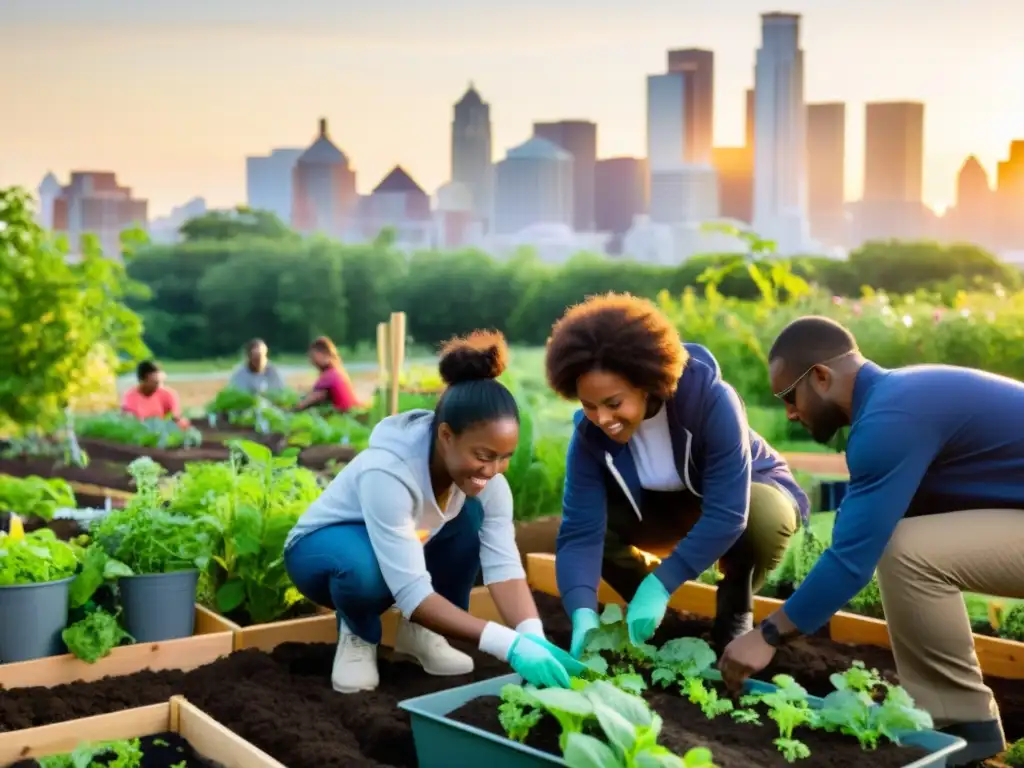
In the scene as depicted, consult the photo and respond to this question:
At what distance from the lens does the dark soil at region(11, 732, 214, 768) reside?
2639mm

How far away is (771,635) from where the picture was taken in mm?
2426

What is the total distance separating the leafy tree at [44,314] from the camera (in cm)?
678

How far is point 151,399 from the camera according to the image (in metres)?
8.55

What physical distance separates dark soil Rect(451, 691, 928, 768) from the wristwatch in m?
0.17

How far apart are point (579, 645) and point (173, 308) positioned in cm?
1440

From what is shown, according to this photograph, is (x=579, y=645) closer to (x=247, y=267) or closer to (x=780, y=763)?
(x=780, y=763)

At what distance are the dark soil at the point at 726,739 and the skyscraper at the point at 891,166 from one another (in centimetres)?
1368

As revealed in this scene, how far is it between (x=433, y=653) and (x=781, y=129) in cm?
1500

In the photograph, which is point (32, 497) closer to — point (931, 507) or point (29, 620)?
point (29, 620)

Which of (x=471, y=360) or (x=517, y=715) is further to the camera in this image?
(x=471, y=360)

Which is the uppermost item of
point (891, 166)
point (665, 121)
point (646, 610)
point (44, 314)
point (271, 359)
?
point (665, 121)

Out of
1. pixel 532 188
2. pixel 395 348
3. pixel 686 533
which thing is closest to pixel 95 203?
pixel 532 188

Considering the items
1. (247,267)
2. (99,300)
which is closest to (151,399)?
(99,300)

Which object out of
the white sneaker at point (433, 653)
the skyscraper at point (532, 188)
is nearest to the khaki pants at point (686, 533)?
the white sneaker at point (433, 653)
